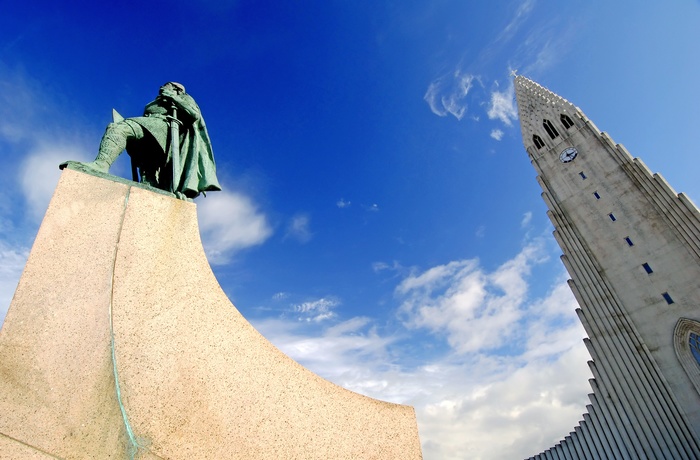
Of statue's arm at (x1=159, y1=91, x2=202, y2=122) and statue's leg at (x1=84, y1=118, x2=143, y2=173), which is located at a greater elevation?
statue's arm at (x1=159, y1=91, x2=202, y2=122)

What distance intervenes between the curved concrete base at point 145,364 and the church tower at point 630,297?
2380cm

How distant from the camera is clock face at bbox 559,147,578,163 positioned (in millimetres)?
29983

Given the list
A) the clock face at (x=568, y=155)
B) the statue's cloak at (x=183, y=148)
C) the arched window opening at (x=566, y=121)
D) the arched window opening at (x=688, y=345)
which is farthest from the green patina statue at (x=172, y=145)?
the arched window opening at (x=566, y=121)

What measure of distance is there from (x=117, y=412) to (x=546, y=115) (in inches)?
1559

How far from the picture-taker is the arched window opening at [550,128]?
108 feet

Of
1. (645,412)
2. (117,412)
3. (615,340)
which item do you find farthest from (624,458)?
(117,412)

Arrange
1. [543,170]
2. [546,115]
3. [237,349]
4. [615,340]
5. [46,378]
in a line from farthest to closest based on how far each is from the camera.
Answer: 1. [546,115]
2. [543,170]
3. [615,340]
4. [237,349]
5. [46,378]

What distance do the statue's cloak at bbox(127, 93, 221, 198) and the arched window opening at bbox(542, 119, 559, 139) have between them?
35051 mm

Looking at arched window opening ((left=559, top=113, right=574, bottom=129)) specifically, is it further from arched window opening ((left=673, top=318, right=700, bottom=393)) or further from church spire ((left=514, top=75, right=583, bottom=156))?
arched window opening ((left=673, top=318, right=700, bottom=393))

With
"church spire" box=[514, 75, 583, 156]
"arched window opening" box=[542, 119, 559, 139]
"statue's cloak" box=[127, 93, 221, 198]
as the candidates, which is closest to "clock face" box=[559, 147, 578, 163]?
"church spire" box=[514, 75, 583, 156]

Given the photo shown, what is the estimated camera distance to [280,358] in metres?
3.78

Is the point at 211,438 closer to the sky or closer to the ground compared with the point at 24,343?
closer to the ground

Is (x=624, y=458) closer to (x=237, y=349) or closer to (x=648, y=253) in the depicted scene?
(x=648, y=253)

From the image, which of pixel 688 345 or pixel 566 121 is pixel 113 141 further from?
pixel 566 121
